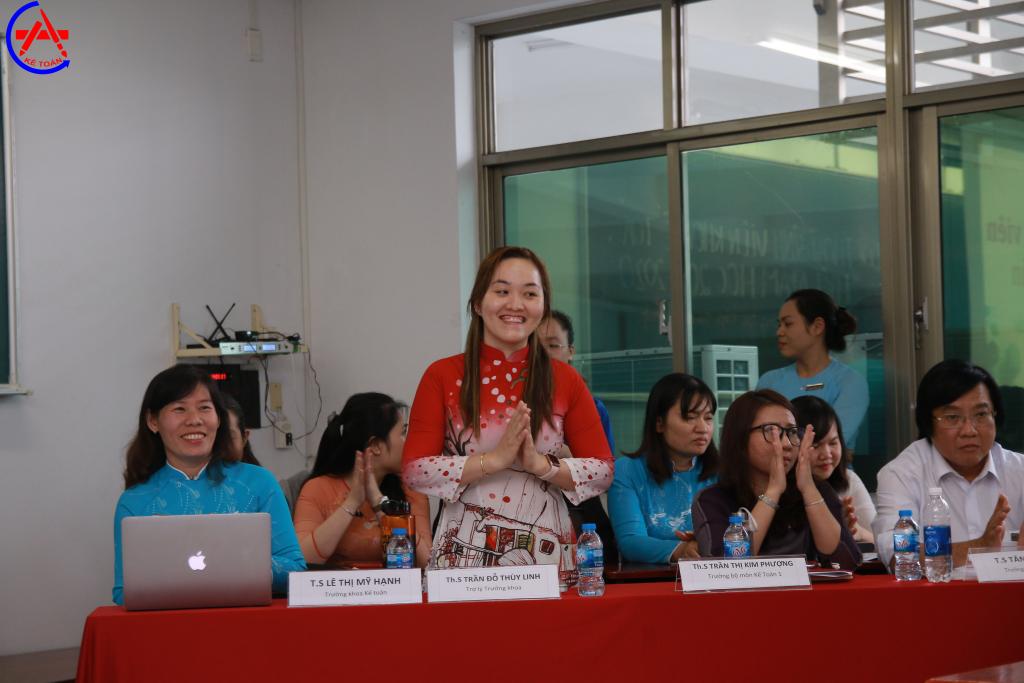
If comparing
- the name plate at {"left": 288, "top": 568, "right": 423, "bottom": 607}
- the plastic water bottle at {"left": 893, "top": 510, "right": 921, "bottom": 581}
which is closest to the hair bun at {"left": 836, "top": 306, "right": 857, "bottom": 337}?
the plastic water bottle at {"left": 893, "top": 510, "right": 921, "bottom": 581}

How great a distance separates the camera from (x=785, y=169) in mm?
4977

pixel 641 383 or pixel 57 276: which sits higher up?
pixel 57 276

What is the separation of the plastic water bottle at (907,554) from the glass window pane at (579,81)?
300 cm

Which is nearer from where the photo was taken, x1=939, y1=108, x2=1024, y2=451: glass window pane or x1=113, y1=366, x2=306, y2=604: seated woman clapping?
x1=113, y1=366, x2=306, y2=604: seated woman clapping

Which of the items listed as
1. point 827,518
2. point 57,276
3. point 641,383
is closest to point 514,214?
point 641,383

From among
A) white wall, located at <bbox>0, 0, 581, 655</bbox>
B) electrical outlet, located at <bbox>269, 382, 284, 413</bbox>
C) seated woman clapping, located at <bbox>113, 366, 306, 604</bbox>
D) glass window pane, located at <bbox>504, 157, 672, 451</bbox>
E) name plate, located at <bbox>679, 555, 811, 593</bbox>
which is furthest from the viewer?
electrical outlet, located at <bbox>269, 382, 284, 413</bbox>

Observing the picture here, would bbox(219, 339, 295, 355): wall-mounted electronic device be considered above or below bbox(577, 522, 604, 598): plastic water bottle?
above

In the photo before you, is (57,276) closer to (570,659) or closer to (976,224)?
(570,659)

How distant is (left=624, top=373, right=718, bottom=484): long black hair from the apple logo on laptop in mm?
1683

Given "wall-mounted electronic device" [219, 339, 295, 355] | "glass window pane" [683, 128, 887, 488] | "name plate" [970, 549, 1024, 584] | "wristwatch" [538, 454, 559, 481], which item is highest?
"glass window pane" [683, 128, 887, 488]

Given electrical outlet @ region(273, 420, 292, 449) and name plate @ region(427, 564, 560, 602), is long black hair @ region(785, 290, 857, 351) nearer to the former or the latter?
electrical outlet @ region(273, 420, 292, 449)

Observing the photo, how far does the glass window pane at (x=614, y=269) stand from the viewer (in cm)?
531

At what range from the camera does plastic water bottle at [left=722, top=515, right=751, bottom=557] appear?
2645 mm

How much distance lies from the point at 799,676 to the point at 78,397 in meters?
3.45
